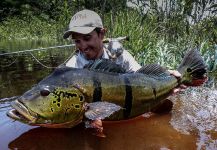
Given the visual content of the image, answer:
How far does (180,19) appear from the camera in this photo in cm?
794

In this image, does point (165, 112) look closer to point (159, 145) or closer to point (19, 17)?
point (159, 145)

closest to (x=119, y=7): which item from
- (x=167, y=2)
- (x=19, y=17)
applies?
(x=167, y=2)

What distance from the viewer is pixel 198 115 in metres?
5.07

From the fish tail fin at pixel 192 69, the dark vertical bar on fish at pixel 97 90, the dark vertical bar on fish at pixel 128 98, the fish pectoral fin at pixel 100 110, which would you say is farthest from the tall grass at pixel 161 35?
the fish pectoral fin at pixel 100 110

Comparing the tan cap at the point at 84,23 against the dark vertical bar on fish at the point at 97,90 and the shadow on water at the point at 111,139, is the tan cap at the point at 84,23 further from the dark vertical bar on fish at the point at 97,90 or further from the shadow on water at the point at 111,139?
the shadow on water at the point at 111,139

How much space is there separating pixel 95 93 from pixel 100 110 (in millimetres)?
246

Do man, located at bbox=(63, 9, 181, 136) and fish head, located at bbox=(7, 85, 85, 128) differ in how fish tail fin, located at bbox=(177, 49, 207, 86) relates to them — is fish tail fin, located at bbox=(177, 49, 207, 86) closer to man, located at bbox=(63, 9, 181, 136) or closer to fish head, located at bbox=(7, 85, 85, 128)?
man, located at bbox=(63, 9, 181, 136)

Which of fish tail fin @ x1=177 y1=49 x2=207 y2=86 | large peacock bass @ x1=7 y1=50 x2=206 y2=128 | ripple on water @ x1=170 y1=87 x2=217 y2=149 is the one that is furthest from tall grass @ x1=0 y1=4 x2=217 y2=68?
large peacock bass @ x1=7 y1=50 x2=206 y2=128

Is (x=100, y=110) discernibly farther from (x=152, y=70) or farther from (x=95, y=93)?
(x=152, y=70)

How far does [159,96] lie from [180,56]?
330 cm

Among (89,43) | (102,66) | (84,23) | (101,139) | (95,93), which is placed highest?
(84,23)

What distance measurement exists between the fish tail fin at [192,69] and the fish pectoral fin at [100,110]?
1194 mm

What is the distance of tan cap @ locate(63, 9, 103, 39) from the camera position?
4.45 m

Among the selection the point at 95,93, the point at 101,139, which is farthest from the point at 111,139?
the point at 95,93
